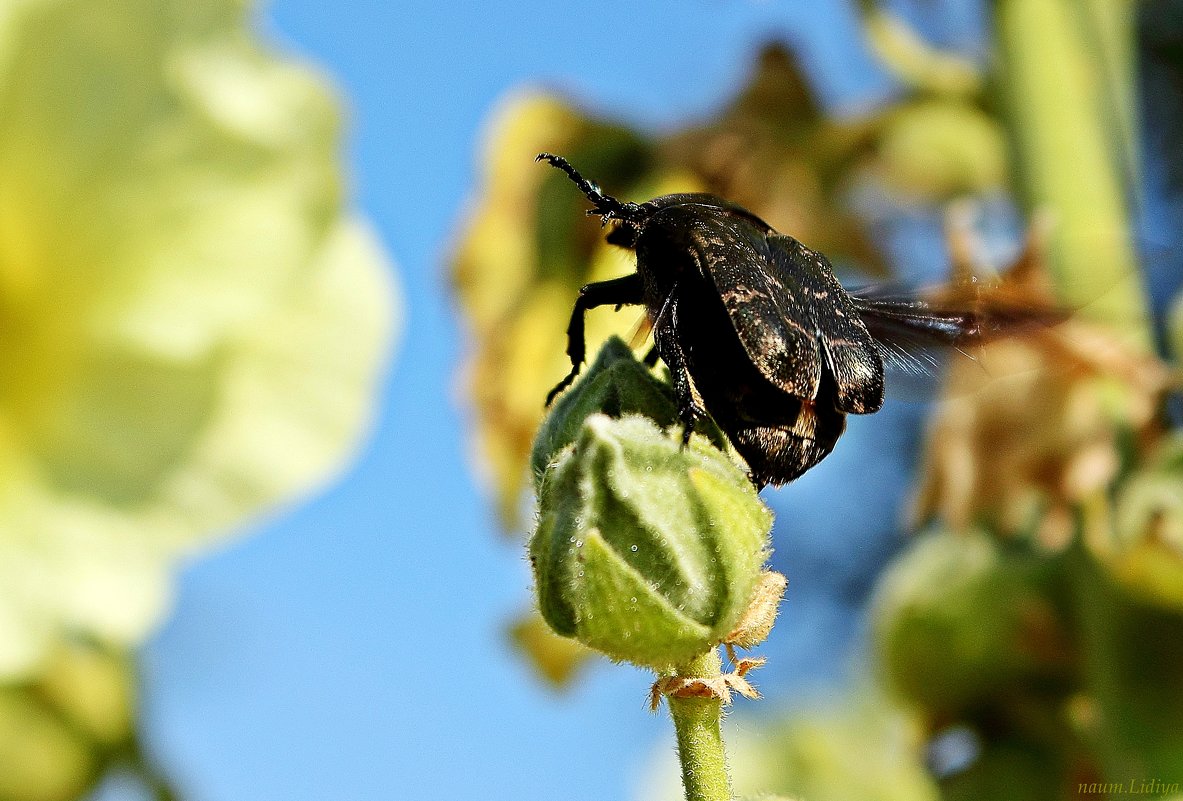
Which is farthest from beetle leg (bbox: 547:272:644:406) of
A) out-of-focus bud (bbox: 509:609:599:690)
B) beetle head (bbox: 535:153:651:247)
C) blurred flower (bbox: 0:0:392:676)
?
out-of-focus bud (bbox: 509:609:599:690)

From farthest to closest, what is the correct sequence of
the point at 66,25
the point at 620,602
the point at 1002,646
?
the point at 1002,646 → the point at 66,25 → the point at 620,602

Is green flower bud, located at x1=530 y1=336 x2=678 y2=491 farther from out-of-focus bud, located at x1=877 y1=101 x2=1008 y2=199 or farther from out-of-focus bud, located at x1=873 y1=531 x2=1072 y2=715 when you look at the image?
out-of-focus bud, located at x1=877 y1=101 x2=1008 y2=199

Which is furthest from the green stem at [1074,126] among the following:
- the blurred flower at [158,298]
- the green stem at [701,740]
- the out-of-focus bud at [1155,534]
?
the green stem at [701,740]

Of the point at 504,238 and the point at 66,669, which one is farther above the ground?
the point at 504,238

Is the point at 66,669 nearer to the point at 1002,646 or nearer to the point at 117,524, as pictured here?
the point at 117,524

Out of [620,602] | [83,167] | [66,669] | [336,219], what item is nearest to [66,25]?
[83,167]
